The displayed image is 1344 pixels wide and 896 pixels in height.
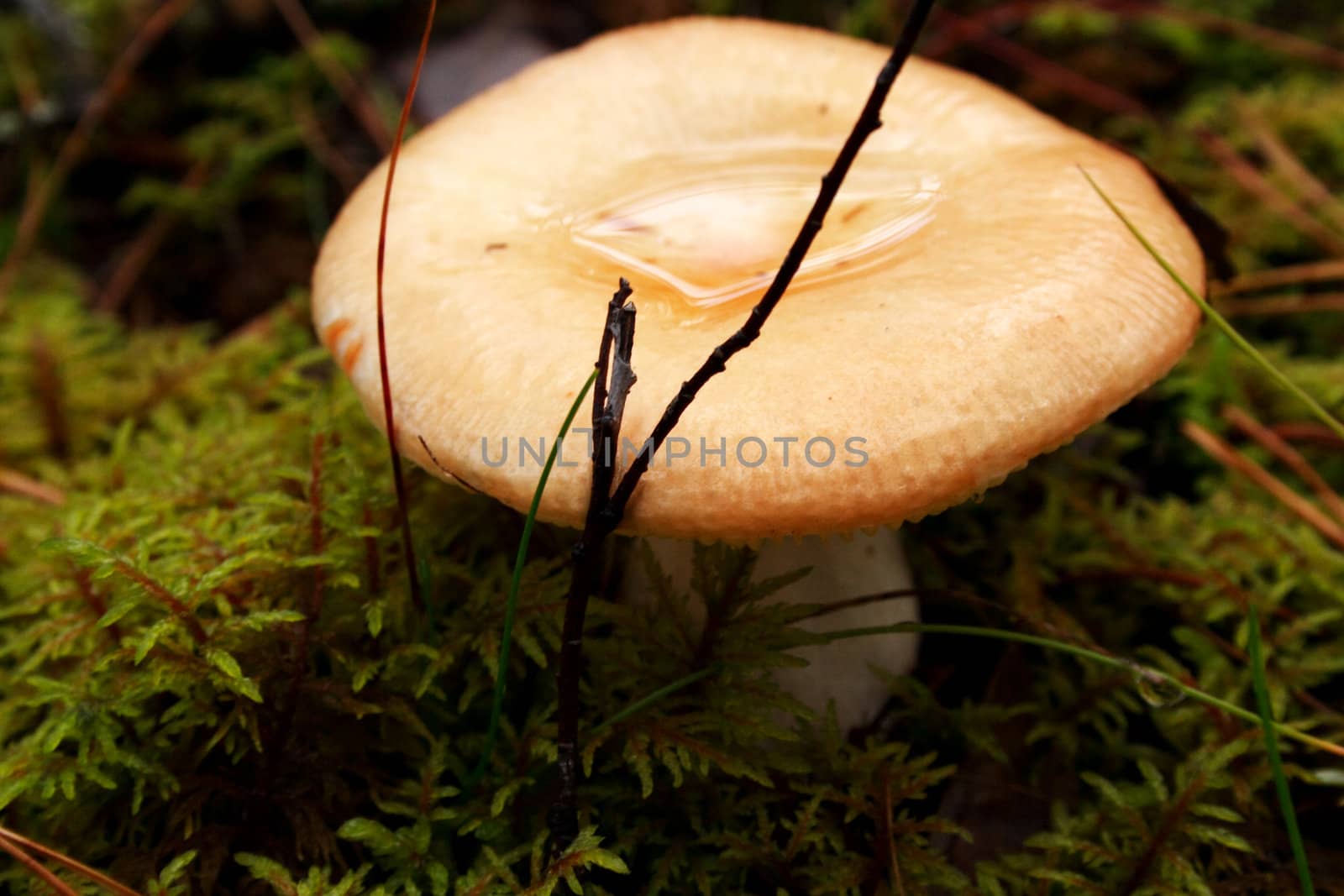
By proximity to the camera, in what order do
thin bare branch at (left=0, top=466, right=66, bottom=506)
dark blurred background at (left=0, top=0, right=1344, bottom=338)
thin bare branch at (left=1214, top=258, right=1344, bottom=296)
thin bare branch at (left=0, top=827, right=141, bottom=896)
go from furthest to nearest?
1. dark blurred background at (left=0, top=0, right=1344, bottom=338)
2. thin bare branch at (left=1214, top=258, right=1344, bottom=296)
3. thin bare branch at (left=0, top=466, right=66, bottom=506)
4. thin bare branch at (left=0, top=827, right=141, bottom=896)

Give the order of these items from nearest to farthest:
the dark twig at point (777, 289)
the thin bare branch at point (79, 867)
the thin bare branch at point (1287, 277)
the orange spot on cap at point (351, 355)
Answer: the dark twig at point (777, 289) → the thin bare branch at point (79, 867) → the orange spot on cap at point (351, 355) → the thin bare branch at point (1287, 277)

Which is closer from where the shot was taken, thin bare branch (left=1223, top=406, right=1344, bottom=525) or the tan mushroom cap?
the tan mushroom cap

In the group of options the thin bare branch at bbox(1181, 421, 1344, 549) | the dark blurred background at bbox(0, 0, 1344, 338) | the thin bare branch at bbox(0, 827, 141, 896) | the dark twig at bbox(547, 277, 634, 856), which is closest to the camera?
the dark twig at bbox(547, 277, 634, 856)

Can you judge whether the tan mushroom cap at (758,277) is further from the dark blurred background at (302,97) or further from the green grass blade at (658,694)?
the dark blurred background at (302,97)

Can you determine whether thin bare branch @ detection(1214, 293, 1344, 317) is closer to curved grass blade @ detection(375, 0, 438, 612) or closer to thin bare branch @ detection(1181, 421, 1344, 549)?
thin bare branch @ detection(1181, 421, 1344, 549)

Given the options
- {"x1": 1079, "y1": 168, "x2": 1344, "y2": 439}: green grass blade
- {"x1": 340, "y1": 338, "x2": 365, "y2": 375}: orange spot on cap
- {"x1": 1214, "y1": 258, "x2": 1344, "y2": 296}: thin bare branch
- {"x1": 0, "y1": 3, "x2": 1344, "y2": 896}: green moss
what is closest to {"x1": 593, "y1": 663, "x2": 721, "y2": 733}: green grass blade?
{"x1": 0, "y1": 3, "x2": 1344, "y2": 896}: green moss

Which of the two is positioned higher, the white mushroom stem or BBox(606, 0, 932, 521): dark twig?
BBox(606, 0, 932, 521): dark twig

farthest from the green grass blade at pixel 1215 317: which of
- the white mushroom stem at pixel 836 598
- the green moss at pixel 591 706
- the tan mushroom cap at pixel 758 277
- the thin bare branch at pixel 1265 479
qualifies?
the thin bare branch at pixel 1265 479

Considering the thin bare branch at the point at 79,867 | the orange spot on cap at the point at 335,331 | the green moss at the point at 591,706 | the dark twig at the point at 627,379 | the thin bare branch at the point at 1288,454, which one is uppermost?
the thin bare branch at the point at 1288,454
